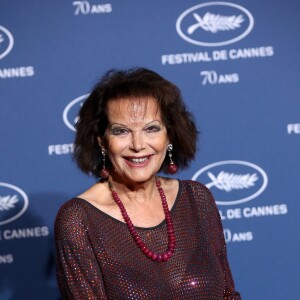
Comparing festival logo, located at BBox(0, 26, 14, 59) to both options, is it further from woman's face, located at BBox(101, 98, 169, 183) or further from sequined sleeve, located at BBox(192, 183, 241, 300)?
sequined sleeve, located at BBox(192, 183, 241, 300)

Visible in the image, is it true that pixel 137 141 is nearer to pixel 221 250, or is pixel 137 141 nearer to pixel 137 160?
pixel 137 160

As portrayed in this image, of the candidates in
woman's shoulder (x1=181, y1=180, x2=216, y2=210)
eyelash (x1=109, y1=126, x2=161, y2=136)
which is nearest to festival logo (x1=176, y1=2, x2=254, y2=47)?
woman's shoulder (x1=181, y1=180, x2=216, y2=210)

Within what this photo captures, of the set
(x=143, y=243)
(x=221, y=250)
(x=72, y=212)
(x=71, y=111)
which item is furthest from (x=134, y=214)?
(x=71, y=111)

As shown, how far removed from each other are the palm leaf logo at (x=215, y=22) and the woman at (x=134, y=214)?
0.85m

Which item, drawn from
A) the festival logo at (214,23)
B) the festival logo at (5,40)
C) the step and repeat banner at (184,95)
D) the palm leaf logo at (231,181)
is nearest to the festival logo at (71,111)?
the step and repeat banner at (184,95)

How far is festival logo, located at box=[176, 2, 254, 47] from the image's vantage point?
267 centimetres

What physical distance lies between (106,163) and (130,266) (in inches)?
13.6

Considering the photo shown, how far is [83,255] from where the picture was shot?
172 centimetres

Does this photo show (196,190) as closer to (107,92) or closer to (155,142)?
(155,142)

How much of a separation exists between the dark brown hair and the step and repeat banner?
765 millimetres

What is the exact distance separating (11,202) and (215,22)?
1234mm

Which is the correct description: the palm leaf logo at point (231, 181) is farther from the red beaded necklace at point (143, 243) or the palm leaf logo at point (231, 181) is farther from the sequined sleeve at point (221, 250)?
the red beaded necklace at point (143, 243)

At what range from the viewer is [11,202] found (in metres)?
2.65

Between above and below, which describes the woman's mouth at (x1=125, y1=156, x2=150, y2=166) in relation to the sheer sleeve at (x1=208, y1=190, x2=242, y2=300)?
above
